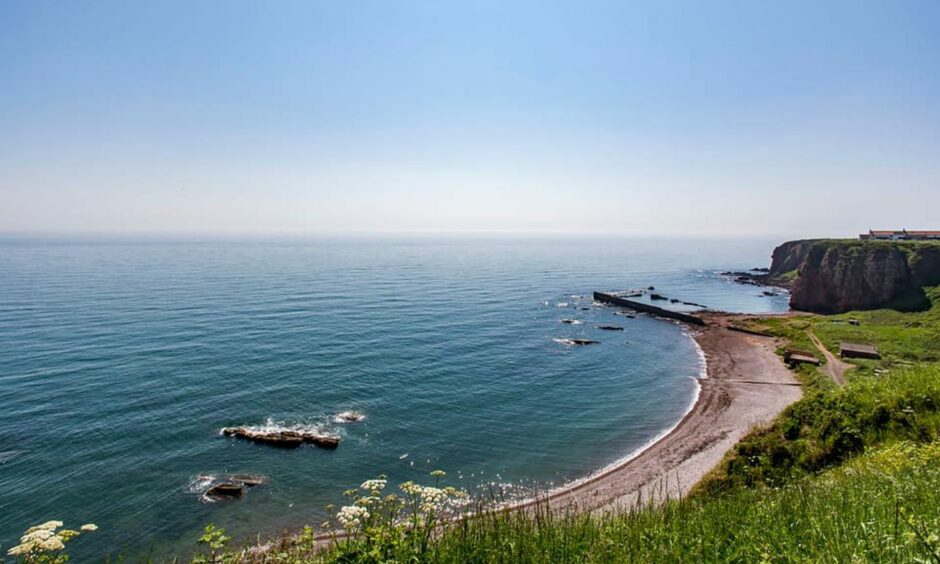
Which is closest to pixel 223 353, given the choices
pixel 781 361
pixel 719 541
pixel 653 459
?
pixel 653 459

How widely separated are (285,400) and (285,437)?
7.62 metres

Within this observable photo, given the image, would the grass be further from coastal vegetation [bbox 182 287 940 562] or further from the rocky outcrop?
the rocky outcrop

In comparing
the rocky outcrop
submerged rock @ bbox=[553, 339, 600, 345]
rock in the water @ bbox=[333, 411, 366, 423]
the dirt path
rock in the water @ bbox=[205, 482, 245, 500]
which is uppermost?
the rocky outcrop

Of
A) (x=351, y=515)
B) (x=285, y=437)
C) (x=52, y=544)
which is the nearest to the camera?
(x=52, y=544)

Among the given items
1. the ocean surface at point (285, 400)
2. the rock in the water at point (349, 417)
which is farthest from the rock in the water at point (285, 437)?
the rock in the water at point (349, 417)

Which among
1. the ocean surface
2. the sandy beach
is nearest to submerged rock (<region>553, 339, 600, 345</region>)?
the ocean surface

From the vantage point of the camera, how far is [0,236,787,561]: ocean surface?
2475 centimetres

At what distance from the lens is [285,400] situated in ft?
123

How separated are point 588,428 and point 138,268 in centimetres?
15457

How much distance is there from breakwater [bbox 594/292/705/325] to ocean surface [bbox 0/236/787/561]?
513 cm

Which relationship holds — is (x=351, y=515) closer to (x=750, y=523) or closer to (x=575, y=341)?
(x=750, y=523)

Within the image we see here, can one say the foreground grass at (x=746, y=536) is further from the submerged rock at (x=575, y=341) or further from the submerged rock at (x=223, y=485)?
Answer: the submerged rock at (x=575, y=341)

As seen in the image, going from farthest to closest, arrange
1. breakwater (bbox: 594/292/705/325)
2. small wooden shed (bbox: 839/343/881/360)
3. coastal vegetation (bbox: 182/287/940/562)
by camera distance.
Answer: breakwater (bbox: 594/292/705/325)
small wooden shed (bbox: 839/343/881/360)
coastal vegetation (bbox: 182/287/940/562)

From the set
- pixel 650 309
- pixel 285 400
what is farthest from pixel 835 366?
pixel 285 400
